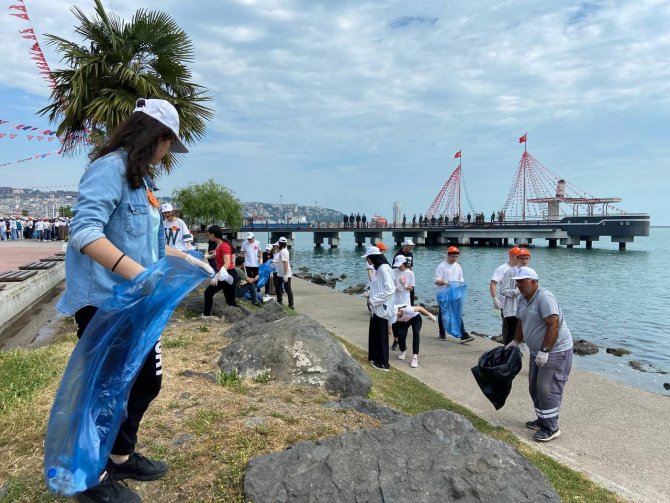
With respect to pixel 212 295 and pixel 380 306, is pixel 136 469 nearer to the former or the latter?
pixel 380 306

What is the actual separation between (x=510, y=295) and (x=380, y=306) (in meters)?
2.08

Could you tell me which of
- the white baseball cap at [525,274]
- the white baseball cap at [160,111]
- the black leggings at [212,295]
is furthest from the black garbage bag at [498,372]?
the black leggings at [212,295]

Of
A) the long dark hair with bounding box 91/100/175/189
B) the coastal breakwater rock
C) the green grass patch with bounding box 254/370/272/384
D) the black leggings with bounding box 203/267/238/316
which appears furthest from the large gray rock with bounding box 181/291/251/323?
the long dark hair with bounding box 91/100/175/189

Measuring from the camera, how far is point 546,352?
5.12m

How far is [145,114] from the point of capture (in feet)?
7.69

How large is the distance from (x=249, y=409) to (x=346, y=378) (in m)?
1.49

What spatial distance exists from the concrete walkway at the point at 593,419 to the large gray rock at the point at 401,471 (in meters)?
1.82

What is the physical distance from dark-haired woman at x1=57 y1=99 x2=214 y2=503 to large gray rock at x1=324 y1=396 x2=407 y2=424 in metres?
2.08

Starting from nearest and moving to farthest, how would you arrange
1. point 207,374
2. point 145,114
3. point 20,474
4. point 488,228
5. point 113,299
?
point 113,299 → point 145,114 → point 20,474 → point 207,374 → point 488,228

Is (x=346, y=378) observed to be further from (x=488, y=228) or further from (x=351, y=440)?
(x=488, y=228)

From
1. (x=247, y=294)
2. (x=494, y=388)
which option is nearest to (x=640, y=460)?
(x=494, y=388)

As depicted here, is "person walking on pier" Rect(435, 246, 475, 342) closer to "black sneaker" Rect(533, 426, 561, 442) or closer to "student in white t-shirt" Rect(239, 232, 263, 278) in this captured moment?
"student in white t-shirt" Rect(239, 232, 263, 278)

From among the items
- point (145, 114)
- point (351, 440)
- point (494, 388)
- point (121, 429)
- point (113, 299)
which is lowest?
point (494, 388)

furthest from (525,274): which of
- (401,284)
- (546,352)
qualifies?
(401,284)
